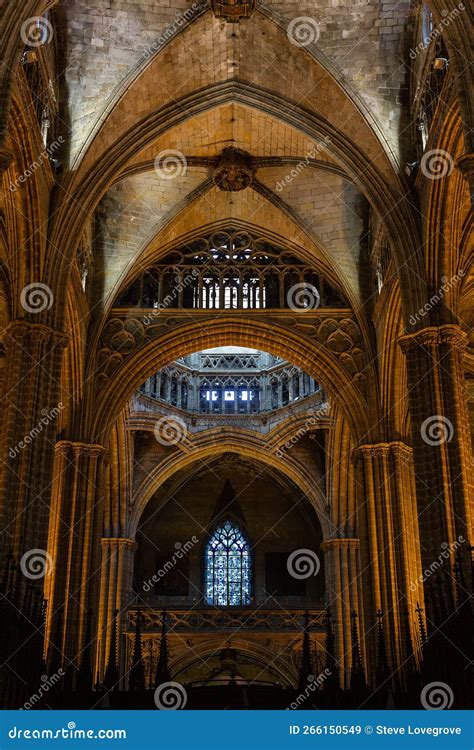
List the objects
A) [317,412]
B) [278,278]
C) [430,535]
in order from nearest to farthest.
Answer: [430,535]
[278,278]
[317,412]

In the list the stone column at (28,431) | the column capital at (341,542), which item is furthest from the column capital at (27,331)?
the column capital at (341,542)

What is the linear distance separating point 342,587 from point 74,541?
35.5 feet

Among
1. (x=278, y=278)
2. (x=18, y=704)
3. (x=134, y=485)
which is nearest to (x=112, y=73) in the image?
(x=278, y=278)

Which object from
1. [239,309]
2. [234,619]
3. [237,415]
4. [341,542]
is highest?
[239,309]

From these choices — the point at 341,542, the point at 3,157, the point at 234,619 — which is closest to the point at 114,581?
the point at 234,619

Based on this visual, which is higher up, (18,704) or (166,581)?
(166,581)

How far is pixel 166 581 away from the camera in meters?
33.9

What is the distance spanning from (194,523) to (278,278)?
1267cm

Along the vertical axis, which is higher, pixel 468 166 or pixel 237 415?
pixel 237 415

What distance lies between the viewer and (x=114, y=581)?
29578 mm

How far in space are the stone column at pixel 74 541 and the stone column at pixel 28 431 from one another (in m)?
4.24

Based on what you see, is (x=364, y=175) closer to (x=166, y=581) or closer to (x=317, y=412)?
(x=317, y=412)

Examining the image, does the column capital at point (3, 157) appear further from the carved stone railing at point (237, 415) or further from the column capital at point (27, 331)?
the carved stone railing at point (237, 415)

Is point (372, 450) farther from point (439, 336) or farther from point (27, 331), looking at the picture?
point (27, 331)
